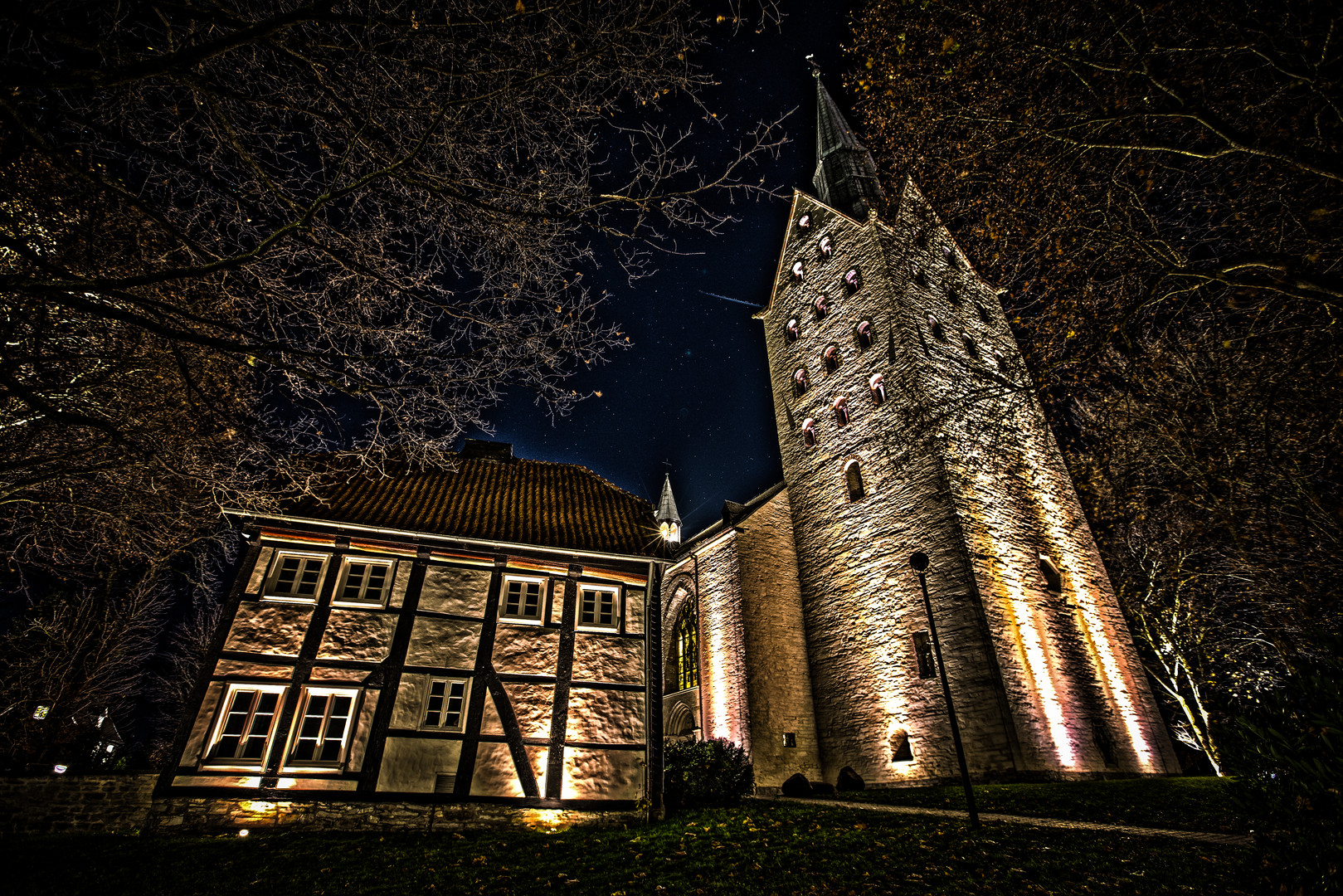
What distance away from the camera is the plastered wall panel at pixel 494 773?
10297 millimetres

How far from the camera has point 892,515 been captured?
17125mm

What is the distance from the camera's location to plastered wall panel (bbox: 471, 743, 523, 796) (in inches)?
405

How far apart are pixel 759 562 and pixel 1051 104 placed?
15.3 metres

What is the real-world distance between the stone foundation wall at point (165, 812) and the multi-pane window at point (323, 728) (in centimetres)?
73

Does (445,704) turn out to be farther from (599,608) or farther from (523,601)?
(599,608)

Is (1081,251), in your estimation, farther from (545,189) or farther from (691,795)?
(691,795)

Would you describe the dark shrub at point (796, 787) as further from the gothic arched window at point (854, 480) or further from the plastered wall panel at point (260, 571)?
the plastered wall panel at point (260, 571)

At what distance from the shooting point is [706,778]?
12.2 meters

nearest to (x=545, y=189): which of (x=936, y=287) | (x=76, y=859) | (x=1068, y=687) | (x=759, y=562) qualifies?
(x=76, y=859)

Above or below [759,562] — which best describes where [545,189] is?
below

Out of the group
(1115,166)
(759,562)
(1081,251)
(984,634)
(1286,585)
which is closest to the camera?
(1115,166)

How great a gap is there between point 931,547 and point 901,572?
4.13ft

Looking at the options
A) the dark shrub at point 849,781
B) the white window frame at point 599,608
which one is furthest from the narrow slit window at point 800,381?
the dark shrub at point 849,781

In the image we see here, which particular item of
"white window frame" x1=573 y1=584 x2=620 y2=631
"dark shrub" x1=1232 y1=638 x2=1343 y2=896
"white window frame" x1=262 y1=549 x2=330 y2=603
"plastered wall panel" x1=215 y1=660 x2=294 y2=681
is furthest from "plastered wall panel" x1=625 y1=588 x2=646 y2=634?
"dark shrub" x1=1232 y1=638 x2=1343 y2=896
